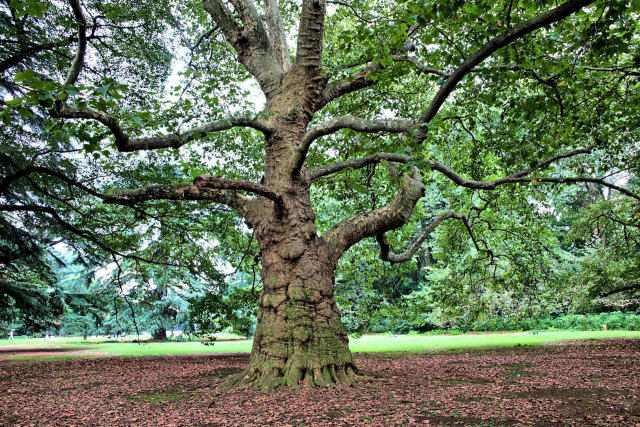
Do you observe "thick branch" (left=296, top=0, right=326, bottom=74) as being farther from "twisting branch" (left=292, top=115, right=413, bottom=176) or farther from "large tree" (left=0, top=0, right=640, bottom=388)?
"twisting branch" (left=292, top=115, right=413, bottom=176)

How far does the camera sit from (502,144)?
843 cm

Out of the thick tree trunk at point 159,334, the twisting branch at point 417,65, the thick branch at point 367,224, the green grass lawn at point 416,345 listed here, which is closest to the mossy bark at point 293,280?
the thick branch at point 367,224

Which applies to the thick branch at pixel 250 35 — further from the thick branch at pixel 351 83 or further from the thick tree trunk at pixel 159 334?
the thick tree trunk at pixel 159 334

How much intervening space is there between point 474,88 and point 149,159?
30.1ft

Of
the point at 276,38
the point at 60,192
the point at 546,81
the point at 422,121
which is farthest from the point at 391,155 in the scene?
the point at 60,192

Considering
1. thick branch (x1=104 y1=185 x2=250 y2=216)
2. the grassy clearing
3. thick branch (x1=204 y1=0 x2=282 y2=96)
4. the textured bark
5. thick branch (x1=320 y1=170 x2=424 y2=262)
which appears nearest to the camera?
the textured bark

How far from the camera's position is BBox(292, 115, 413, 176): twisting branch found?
19.6 feet

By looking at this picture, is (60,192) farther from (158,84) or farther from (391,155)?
(391,155)

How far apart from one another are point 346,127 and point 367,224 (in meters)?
1.82

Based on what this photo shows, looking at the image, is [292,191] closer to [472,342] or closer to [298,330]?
[298,330]

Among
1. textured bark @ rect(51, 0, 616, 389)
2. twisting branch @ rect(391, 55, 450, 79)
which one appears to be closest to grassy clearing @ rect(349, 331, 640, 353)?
textured bark @ rect(51, 0, 616, 389)

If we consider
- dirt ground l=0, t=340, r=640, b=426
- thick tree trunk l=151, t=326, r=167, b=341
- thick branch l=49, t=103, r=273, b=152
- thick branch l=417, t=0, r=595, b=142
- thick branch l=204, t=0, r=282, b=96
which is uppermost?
thick branch l=204, t=0, r=282, b=96

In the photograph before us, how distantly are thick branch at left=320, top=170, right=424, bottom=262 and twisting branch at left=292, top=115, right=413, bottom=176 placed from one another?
3.48 feet

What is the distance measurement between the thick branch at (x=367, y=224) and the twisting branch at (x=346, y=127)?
106 cm
